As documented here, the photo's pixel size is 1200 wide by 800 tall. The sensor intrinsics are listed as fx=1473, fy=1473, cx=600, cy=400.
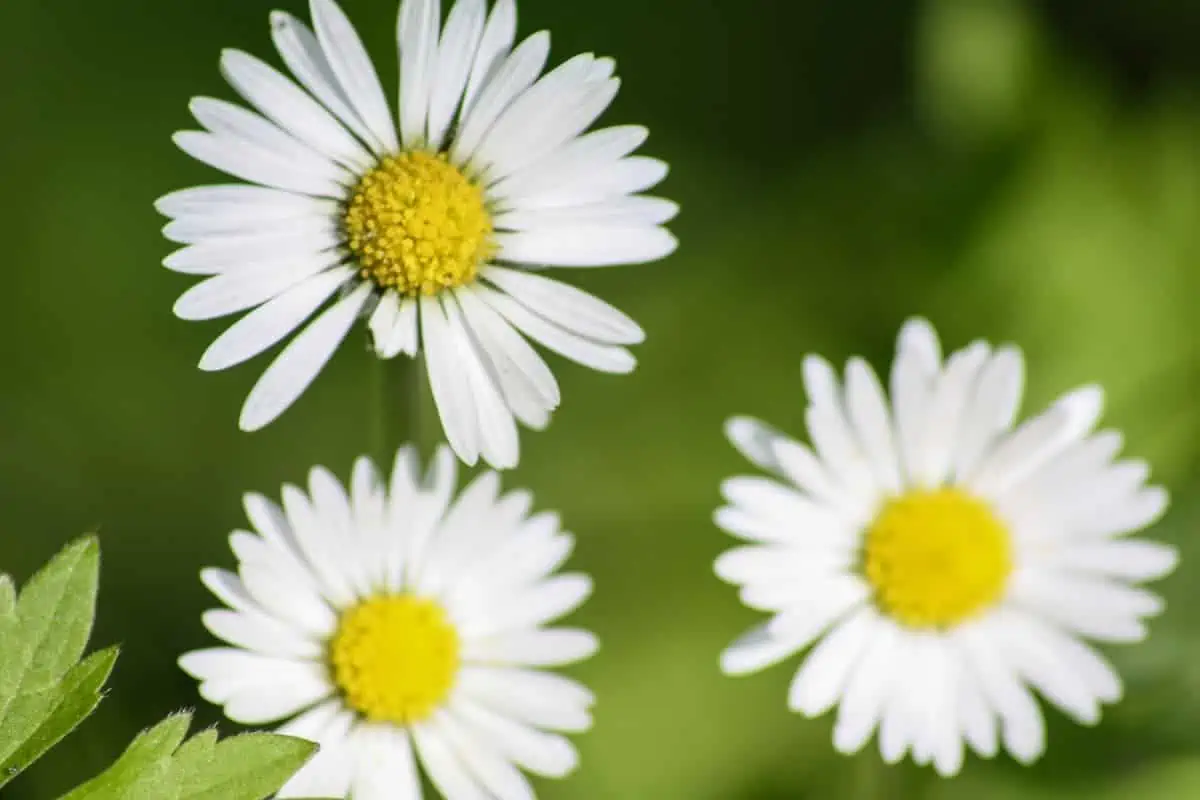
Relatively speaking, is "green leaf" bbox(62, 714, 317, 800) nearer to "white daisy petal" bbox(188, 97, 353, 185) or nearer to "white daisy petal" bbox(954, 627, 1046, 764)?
"white daisy petal" bbox(188, 97, 353, 185)

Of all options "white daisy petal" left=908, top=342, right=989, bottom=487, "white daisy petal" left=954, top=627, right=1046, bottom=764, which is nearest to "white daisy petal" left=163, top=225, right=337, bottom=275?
"white daisy petal" left=908, top=342, right=989, bottom=487

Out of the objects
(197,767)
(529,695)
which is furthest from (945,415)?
(197,767)

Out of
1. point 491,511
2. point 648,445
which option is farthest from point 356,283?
point 648,445

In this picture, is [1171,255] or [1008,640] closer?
[1008,640]

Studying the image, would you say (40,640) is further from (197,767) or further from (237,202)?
(237,202)

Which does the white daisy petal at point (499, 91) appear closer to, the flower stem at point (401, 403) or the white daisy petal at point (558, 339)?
the white daisy petal at point (558, 339)

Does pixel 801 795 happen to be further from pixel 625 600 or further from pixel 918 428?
pixel 918 428

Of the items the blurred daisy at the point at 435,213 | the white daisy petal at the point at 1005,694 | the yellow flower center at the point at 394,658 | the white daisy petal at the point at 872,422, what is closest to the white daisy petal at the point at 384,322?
the blurred daisy at the point at 435,213
